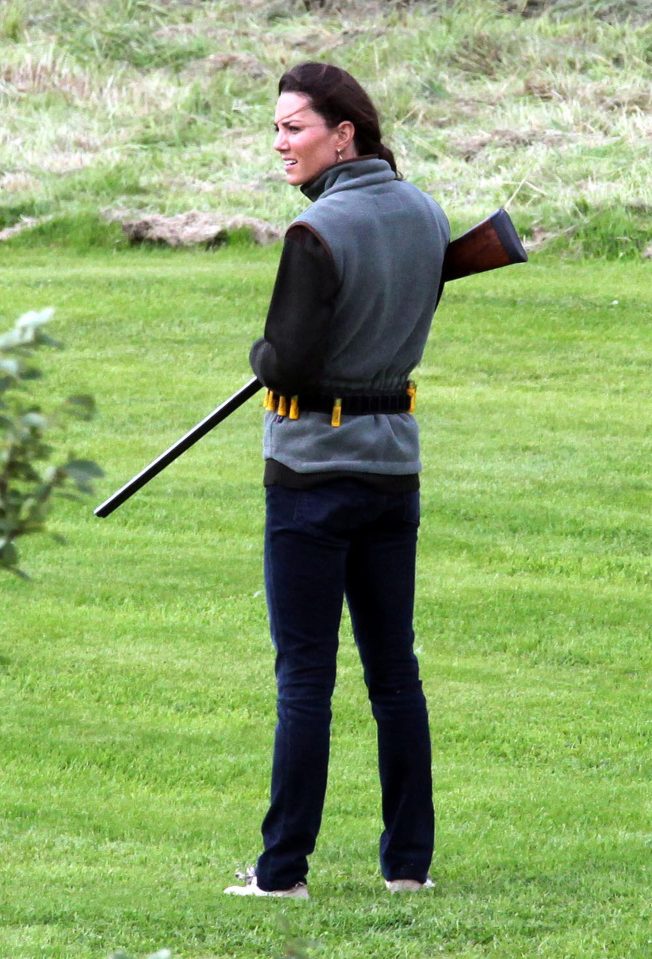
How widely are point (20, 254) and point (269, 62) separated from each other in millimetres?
5393

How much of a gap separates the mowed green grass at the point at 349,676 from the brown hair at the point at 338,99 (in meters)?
1.78

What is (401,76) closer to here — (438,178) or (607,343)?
(438,178)

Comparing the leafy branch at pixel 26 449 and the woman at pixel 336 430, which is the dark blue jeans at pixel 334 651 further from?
the leafy branch at pixel 26 449

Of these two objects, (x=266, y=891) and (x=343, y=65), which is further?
(x=343, y=65)

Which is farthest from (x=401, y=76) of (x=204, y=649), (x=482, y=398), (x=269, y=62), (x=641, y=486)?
(x=204, y=649)

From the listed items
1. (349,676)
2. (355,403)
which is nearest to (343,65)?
(349,676)

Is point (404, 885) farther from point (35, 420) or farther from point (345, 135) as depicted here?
point (35, 420)

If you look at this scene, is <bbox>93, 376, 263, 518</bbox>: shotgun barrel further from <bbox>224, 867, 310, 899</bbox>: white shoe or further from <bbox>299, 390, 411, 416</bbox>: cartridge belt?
<bbox>224, 867, 310, 899</bbox>: white shoe

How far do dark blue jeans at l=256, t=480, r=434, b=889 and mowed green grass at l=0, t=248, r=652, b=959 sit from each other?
167mm

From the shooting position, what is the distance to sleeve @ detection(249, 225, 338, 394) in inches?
149

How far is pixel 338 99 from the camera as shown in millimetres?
3910

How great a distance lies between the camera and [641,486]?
9.02 metres

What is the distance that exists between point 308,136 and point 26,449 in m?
2.23

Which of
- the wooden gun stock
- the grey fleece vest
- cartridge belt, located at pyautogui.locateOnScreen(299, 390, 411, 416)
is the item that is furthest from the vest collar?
cartridge belt, located at pyautogui.locateOnScreen(299, 390, 411, 416)
